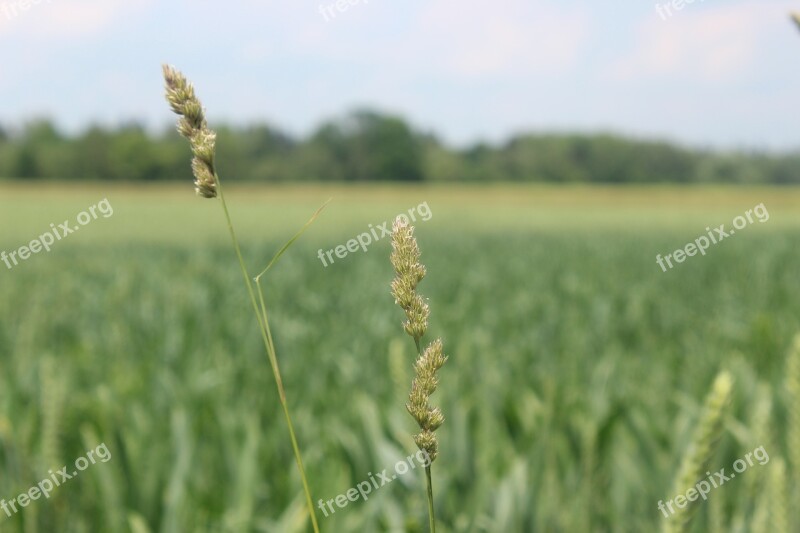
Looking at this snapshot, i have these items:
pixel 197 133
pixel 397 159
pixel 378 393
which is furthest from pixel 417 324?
pixel 397 159

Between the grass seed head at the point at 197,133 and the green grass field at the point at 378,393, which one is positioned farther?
the green grass field at the point at 378,393

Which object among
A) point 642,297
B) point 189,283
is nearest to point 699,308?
point 642,297

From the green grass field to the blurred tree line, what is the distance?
6005cm

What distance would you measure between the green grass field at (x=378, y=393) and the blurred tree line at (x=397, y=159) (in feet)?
197

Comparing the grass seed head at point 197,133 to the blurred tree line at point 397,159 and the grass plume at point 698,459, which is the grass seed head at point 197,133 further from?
the blurred tree line at point 397,159

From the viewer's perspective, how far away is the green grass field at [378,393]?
1925 mm

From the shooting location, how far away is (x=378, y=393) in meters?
3.63

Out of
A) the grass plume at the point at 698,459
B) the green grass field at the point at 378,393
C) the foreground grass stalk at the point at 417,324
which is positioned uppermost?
the foreground grass stalk at the point at 417,324

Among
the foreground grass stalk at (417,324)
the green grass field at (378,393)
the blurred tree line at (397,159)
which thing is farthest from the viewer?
the blurred tree line at (397,159)

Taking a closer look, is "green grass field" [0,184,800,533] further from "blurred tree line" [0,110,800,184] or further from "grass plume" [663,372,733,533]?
"blurred tree line" [0,110,800,184]

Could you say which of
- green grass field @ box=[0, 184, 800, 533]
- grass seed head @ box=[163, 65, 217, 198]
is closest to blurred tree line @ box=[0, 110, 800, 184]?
green grass field @ box=[0, 184, 800, 533]

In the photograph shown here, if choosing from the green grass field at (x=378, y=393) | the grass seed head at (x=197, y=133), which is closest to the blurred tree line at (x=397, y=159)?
the green grass field at (x=378, y=393)

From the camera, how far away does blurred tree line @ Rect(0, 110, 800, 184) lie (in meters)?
69.5

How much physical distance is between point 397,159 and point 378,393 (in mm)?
70640
